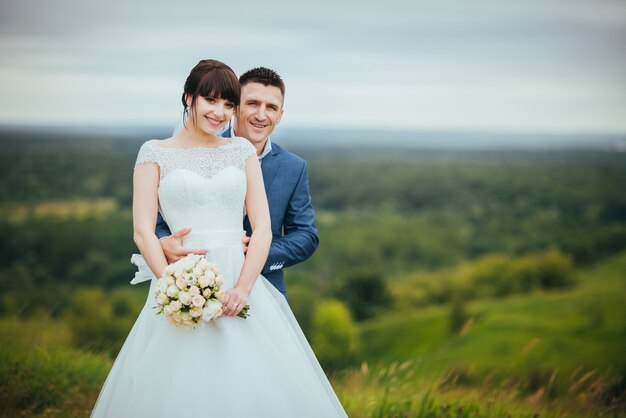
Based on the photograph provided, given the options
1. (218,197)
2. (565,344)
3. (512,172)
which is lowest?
(565,344)

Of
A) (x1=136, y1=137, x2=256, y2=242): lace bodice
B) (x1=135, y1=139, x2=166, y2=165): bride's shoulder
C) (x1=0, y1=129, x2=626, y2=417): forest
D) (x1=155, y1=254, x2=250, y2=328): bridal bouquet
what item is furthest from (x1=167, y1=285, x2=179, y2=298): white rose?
(x1=0, y1=129, x2=626, y2=417): forest

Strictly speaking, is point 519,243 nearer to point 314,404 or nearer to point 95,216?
point 95,216

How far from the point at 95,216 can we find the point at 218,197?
96.7 meters

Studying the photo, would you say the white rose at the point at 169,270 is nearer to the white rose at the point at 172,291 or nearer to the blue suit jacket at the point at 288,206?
the white rose at the point at 172,291

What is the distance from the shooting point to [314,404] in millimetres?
3889

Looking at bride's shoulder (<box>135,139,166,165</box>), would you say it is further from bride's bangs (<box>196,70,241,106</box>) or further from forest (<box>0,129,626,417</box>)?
forest (<box>0,129,626,417</box>)

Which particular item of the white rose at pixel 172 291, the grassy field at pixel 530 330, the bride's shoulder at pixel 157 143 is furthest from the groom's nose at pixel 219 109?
the grassy field at pixel 530 330

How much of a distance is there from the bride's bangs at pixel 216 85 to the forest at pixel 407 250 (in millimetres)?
34925

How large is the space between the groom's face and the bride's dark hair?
2.26 ft

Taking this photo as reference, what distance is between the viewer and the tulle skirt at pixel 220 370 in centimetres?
363

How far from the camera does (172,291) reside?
11.4ft

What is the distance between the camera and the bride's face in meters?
3.87

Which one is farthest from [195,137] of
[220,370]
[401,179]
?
[401,179]

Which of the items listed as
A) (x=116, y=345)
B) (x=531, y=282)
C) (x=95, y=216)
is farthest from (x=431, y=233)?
(x=116, y=345)
